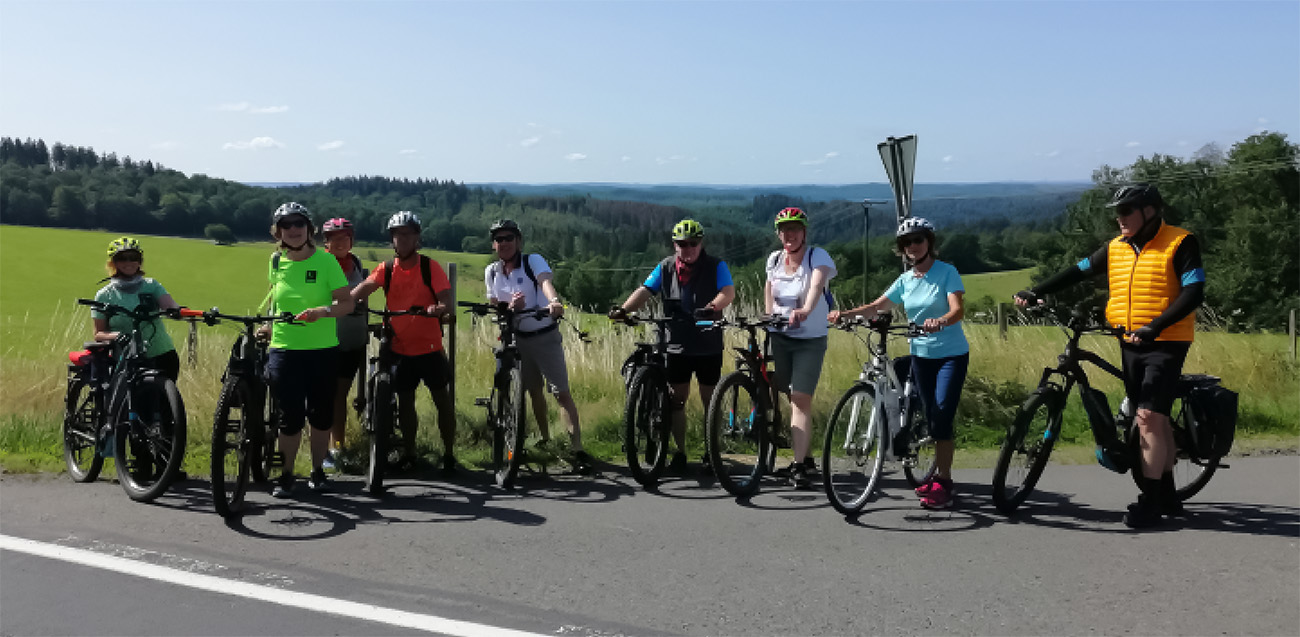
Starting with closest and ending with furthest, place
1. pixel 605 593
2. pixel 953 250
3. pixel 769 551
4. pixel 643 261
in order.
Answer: pixel 605 593, pixel 769 551, pixel 643 261, pixel 953 250

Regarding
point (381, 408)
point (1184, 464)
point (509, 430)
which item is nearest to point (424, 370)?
point (381, 408)

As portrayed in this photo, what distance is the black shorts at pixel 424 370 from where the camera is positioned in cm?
781

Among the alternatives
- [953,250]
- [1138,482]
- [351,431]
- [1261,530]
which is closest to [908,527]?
[1138,482]

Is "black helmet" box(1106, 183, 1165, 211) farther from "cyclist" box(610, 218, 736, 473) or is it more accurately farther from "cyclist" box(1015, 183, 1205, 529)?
"cyclist" box(610, 218, 736, 473)

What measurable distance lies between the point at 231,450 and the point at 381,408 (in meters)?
1.05

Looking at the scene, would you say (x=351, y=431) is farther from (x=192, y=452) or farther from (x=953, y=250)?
(x=953, y=250)

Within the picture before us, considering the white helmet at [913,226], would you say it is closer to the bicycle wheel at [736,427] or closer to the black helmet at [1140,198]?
the black helmet at [1140,198]

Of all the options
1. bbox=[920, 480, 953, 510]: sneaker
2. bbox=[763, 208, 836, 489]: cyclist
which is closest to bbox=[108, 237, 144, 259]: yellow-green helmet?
bbox=[763, 208, 836, 489]: cyclist

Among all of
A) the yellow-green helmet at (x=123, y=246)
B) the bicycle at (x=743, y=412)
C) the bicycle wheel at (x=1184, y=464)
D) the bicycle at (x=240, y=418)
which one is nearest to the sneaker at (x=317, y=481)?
the bicycle at (x=240, y=418)

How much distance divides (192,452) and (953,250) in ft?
238

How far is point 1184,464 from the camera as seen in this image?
742 cm

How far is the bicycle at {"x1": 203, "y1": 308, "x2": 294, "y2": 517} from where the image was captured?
634 cm

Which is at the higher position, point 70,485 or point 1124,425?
point 1124,425

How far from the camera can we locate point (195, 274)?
57938 mm
